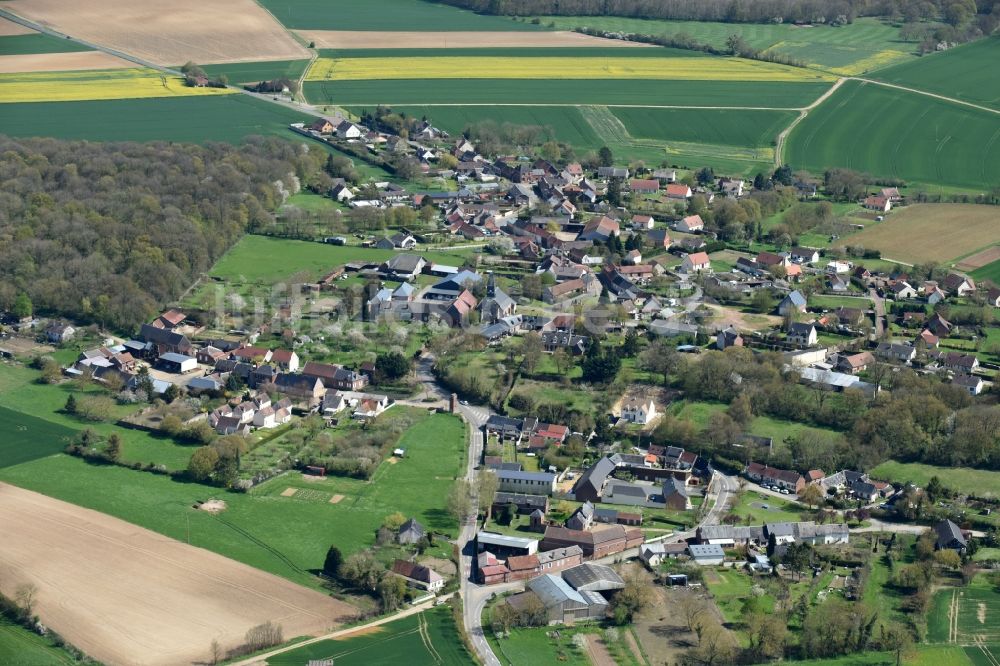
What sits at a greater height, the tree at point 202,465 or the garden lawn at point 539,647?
the tree at point 202,465

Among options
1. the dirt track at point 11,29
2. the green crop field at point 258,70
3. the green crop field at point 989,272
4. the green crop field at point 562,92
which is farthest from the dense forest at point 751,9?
the green crop field at point 989,272

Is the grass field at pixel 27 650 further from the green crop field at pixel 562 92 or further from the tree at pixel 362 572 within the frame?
the green crop field at pixel 562 92

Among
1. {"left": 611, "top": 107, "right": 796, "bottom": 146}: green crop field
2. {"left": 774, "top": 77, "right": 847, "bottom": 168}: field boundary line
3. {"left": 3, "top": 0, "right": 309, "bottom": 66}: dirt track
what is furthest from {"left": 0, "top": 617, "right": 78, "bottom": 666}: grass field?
{"left": 3, "top": 0, "right": 309, "bottom": 66}: dirt track

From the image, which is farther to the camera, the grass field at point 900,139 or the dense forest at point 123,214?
the grass field at point 900,139

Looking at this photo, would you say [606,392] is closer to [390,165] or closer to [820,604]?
[820,604]

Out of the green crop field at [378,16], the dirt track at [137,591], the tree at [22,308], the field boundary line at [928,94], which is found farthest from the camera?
the green crop field at [378,16]

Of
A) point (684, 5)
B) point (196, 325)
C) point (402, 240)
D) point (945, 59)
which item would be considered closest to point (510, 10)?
point (684, 5)

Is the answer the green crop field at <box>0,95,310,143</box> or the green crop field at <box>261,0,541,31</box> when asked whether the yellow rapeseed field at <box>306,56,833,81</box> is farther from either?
the green crop field at <box>261,0,541,31</box>
